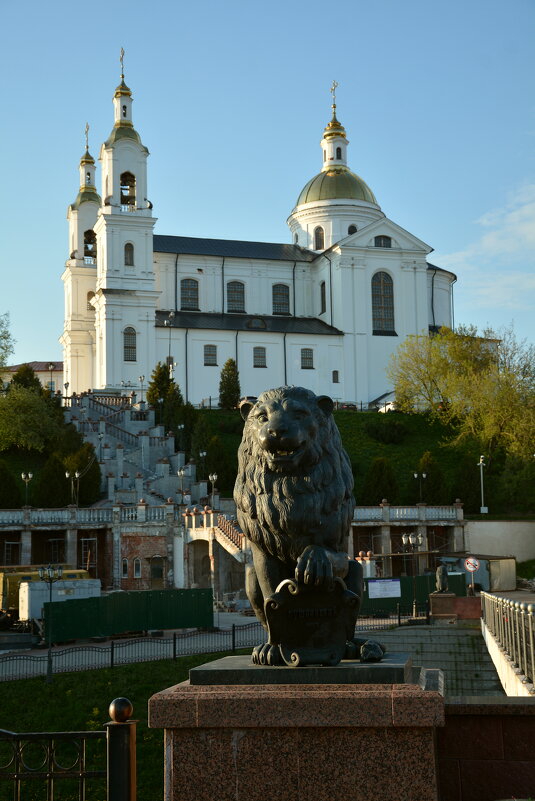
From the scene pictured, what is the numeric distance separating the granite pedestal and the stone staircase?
20.0 meters

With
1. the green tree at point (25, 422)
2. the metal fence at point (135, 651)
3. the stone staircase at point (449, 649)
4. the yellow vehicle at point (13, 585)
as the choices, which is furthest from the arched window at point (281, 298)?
the stone staircase at point (449, 649)

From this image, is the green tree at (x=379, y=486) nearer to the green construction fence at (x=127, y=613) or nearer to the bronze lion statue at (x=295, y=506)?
the green construction fence at (x=127, y=613)

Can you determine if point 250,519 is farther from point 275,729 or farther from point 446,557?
point 446,557

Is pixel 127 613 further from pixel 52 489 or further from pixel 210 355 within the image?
pixel 210 355

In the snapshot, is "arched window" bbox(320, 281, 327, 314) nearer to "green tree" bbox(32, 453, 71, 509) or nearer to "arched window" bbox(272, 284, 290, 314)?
"arched window" bbox(272, 284, 290, 314)

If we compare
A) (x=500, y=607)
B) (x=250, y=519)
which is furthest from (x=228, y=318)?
(x=250, y=519)

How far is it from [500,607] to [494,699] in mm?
12667

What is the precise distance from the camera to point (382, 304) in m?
83.5

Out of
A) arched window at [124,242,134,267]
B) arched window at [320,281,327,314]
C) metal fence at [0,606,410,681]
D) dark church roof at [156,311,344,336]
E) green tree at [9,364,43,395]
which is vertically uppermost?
arched window at [124,242,134,267]

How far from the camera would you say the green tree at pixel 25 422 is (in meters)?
58.9

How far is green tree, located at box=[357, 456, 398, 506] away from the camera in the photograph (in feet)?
174

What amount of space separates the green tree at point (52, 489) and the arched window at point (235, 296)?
37.5 metres

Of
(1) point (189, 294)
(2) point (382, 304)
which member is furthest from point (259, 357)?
(2) point (382, 304)

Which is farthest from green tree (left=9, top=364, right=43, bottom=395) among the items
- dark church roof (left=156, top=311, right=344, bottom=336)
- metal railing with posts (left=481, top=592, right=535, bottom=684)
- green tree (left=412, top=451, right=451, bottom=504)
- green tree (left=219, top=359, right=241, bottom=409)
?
metal railing with posts (left=481, top=592, right=535, bottom=684)
